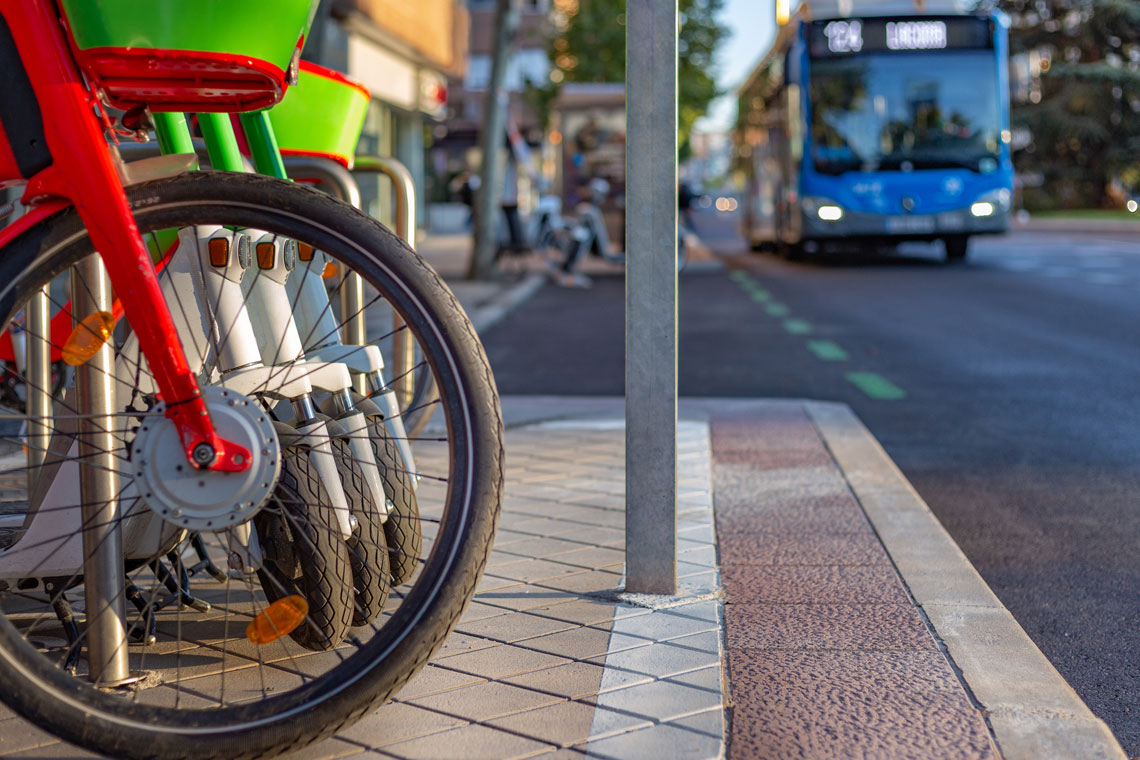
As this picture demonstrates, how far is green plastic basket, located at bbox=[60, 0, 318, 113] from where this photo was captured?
2.15m

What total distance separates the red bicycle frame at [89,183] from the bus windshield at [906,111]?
17.8 meters

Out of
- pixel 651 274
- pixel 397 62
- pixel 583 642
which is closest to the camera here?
pixel 583 642

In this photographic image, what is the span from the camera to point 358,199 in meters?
4.05

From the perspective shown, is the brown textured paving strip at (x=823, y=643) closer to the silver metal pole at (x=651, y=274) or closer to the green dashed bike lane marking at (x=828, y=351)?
the silver metal pole at (x=651, y=274)

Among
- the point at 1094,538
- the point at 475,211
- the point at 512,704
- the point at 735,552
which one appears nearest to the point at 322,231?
the point at 512,704

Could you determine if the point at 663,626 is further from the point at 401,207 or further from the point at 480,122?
the point at 480,122

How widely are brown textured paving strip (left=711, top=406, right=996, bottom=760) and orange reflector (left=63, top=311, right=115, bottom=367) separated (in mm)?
1263

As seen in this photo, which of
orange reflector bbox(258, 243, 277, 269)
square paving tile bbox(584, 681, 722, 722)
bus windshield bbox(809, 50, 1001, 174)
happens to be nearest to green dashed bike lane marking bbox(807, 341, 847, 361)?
square paving tile bbox(584, 681, 722, 722)

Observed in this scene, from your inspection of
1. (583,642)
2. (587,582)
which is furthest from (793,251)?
(583,642)

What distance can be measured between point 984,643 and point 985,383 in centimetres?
533

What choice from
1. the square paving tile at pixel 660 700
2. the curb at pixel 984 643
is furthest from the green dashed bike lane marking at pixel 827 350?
the square paving tile at pixel 660 700

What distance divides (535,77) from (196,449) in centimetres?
6803

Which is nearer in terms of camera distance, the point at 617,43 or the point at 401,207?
the point at 401,207

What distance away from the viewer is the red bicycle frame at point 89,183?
2.21 m
